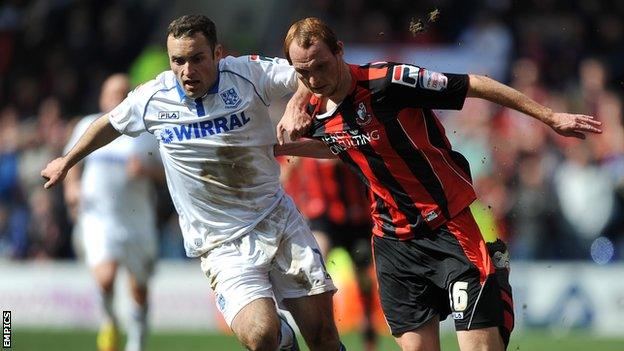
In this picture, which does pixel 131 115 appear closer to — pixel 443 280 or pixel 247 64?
pixel 247 64

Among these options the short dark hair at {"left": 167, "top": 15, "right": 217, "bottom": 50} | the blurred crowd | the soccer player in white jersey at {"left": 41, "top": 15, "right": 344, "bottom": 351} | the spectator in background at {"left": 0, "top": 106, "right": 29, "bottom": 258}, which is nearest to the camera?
the short dark hair at {"left": 167, "top": 15, "right": 217, "bottom": 50}

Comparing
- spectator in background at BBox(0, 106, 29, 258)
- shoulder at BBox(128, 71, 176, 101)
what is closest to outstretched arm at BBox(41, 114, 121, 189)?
shoulder at BBox(128, 71, 176, 101)

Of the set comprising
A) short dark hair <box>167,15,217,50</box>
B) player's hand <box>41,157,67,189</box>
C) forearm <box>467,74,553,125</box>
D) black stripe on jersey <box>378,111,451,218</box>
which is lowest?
black stripe on jersey <box>378,111,451,218</box>

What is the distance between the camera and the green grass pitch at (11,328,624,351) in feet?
46.3

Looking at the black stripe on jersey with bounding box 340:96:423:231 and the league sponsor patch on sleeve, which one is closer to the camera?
the league sponsor patch on sleeve

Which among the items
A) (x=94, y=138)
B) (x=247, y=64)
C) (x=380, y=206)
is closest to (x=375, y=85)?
(x=380, y=206)

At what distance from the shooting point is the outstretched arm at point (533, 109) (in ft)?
23.6

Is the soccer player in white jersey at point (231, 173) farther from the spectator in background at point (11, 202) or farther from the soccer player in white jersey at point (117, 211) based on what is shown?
the spectator in background at point (11, 202)

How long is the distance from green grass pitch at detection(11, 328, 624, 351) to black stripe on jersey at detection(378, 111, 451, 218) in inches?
238

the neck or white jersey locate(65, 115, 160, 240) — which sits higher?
the neck

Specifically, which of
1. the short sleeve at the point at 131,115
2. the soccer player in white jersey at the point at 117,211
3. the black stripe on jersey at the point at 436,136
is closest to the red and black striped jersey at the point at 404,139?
the black stripe on jersey at the point at 436,136

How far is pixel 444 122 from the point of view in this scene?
711 inches

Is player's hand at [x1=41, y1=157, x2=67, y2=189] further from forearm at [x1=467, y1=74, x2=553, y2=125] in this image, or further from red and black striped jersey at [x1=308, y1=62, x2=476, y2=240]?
forearm at [x1=467, y1=74, x2=553, y2=125]

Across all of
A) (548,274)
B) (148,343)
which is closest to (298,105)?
(148,343)
